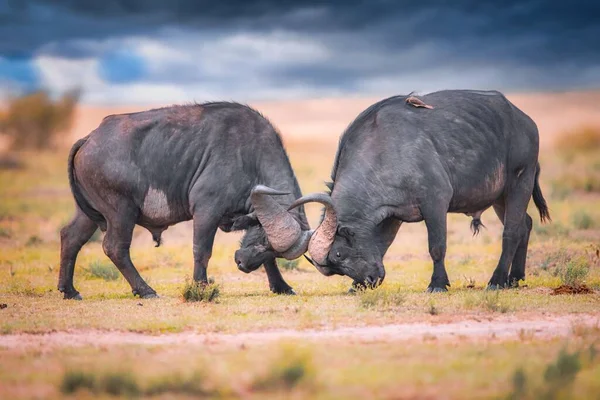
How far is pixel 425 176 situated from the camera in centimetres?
1452

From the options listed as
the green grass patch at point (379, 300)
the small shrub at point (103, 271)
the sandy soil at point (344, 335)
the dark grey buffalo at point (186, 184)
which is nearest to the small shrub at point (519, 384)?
the sandy soil at point (344, 335)

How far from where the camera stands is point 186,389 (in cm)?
822

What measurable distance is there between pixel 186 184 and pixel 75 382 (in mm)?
6797

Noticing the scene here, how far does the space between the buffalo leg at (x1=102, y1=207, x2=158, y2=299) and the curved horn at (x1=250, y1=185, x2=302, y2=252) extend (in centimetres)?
201

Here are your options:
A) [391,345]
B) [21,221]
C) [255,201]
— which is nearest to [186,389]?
[391,345]

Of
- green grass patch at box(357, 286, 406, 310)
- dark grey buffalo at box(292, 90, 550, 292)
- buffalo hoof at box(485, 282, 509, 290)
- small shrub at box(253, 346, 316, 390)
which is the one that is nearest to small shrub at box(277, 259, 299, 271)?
dark grey buffalo at box(292, 90, 550, 292)

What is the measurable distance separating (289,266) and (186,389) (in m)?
11.5

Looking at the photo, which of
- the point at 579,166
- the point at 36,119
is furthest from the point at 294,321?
the point at 36,119

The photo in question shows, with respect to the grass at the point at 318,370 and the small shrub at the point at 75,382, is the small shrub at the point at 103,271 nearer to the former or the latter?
the grass at the point at 318,370

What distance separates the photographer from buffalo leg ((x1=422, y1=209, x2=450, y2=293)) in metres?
14.5

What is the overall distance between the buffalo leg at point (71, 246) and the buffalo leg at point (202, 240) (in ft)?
6.38

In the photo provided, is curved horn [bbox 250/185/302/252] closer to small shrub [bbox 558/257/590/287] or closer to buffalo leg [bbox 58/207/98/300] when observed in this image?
buffalo leg [bbox 58/207/98/300]

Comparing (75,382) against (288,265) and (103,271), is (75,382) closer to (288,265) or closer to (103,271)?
Result: (103,271)

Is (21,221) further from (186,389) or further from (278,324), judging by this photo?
(186,389)
